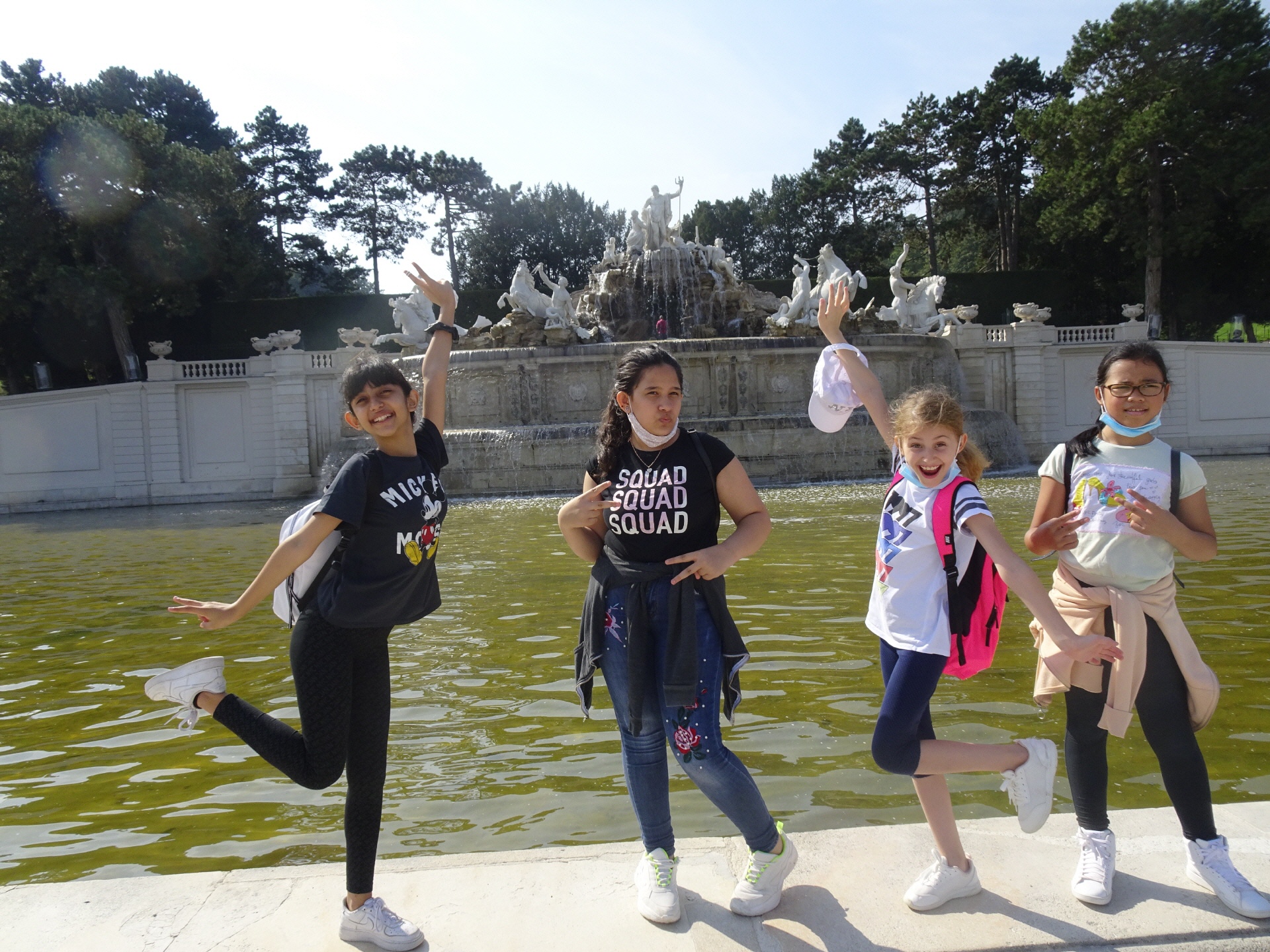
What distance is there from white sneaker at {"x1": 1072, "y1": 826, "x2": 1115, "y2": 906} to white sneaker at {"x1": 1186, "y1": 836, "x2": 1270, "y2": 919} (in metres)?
0.19

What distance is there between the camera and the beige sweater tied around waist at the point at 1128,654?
8.23 feet

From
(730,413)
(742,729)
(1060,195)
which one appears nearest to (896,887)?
(742,729)

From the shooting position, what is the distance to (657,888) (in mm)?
2410

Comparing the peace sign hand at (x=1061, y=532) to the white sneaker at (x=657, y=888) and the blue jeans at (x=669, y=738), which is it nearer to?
the blue jeans at (x=669, y=738)

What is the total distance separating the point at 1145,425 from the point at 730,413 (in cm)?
1735

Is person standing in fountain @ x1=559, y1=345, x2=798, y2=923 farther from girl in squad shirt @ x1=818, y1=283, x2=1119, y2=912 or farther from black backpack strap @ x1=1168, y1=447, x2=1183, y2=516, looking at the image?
black backpack strap @ x1=1168, y1=447, x2=1183, y2=516

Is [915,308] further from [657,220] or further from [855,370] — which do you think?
[855,370]

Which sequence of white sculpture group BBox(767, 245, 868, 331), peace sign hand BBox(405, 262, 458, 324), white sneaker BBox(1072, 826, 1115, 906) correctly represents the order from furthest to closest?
white sculpture group BBox(767, 245, 868, 331) → peace sign hand BBox(405, 262, 458, 324) → white sneaker BBox(1072, 826, 1115, 906)

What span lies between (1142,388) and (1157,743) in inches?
36.9

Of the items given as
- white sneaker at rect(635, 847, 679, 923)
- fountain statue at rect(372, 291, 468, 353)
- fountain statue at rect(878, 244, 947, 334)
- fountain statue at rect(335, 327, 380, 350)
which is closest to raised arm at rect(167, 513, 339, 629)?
white sneaker at rect(635, 847, 679, 923)

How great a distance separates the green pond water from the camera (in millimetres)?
3318

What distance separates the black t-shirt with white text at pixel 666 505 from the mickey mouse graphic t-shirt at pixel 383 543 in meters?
0.51

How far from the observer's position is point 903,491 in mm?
2662

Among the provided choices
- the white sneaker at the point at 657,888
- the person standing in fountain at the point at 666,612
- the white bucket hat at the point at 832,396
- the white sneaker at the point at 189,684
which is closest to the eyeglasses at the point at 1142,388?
the white bucket hat at the point at 832,396
